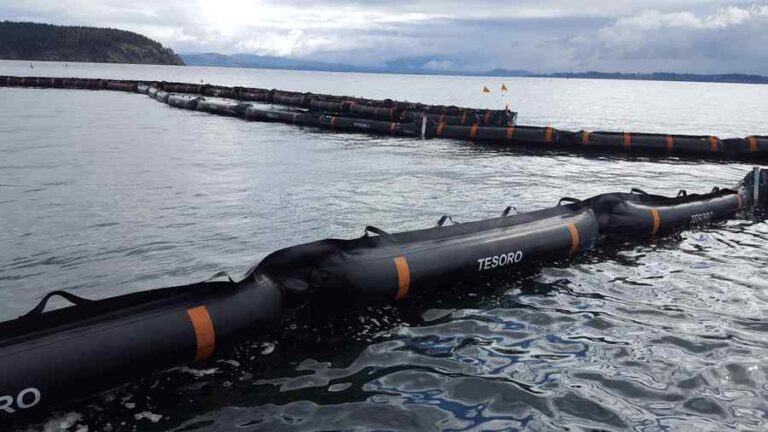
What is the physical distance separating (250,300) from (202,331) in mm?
613

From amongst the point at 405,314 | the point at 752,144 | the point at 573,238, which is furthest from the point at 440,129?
the point at 405,314

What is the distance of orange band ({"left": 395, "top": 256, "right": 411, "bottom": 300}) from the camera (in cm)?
710

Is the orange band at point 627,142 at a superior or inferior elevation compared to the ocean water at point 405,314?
superior

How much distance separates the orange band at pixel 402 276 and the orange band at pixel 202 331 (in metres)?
2.36

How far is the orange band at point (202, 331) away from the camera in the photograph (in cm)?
545

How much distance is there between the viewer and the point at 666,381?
5539 millimetres

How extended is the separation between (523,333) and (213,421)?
3461 millimetres

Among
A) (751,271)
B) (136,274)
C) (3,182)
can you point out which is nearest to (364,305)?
(136,274)

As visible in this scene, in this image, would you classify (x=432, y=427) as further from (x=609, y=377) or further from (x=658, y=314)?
(x=658, y=314)

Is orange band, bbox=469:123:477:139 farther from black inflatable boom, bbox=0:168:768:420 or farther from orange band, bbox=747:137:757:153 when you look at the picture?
black inflatable boom, bbox=0:168:768:420

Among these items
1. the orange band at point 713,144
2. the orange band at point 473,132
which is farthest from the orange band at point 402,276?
the orange band at point 713,144

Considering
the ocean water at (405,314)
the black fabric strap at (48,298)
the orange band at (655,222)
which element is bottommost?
the ocean water at (405,314)

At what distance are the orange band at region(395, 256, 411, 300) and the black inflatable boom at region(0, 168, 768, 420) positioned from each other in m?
0.02

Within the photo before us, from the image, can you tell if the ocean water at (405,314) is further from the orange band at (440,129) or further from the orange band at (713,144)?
the orange band at (440,129)
